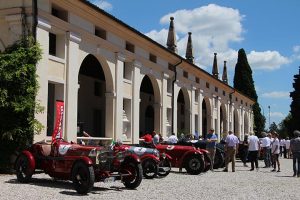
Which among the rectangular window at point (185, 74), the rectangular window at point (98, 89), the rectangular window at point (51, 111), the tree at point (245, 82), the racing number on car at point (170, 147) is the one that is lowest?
the racing number on car at point (170, 147)

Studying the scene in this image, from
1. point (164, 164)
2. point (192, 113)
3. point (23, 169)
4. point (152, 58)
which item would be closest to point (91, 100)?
point (152, 58)

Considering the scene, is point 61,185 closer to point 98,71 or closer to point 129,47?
point 129,47

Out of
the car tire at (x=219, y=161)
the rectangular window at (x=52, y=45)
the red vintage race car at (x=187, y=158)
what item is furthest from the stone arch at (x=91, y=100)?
the red vintage race car at (x=187, y=158)

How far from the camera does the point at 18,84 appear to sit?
1455 centimetres

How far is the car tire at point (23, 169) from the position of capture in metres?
12.1

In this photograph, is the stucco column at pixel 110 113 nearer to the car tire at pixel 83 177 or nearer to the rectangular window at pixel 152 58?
the rectangular window at pixel 152 58

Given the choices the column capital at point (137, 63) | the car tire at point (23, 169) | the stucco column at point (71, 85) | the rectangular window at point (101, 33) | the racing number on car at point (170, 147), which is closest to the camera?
the car tire at point (23, 169)

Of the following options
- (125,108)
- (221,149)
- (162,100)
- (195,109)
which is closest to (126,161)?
(221,149)

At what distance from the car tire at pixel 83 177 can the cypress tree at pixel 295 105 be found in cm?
5575

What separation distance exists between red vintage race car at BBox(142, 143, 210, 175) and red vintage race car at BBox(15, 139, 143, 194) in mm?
5017

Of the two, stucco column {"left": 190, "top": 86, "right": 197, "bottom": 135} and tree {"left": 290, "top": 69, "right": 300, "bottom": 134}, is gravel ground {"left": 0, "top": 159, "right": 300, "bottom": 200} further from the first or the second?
tree {"left": 290, "top": 69, "right": 300, "bottom": 134}

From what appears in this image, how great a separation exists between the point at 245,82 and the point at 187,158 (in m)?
54.0

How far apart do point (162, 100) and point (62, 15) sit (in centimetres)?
1094

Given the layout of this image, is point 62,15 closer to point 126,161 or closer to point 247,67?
point 126,161
